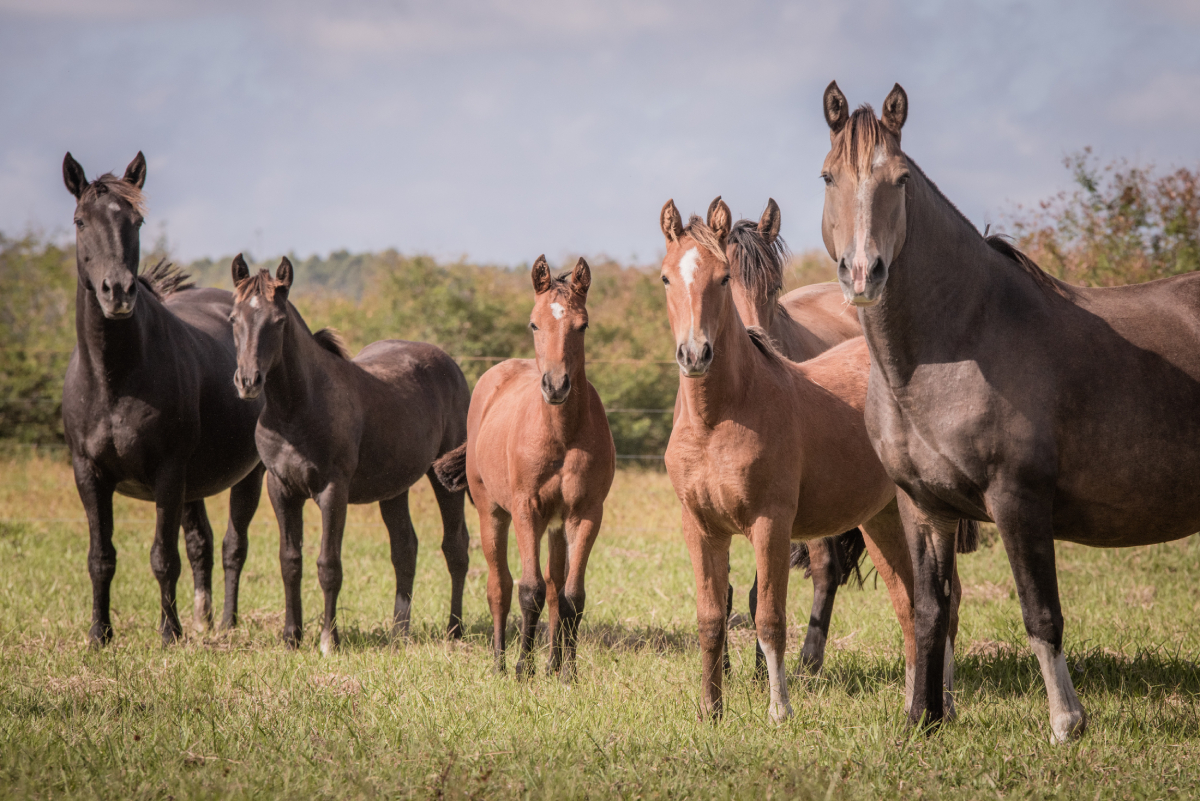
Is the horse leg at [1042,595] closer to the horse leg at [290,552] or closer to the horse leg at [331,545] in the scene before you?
the horse leg at [331,545]

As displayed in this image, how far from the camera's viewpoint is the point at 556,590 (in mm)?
5348

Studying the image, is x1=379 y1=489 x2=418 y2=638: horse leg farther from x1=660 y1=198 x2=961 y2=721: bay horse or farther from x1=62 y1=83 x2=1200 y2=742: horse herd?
x1=660 y1=198 x2=961 y2=721: bay horse

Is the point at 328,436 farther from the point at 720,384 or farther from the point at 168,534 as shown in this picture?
the point at 720,384

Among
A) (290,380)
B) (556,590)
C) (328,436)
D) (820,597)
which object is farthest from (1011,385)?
(290,380)

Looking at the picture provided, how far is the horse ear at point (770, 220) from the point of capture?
580 centimetres

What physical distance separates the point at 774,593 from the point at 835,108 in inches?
80.4

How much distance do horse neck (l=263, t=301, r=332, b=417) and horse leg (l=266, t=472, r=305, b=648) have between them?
51 cm

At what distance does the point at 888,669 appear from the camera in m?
5.29

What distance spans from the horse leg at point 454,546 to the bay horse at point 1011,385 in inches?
157

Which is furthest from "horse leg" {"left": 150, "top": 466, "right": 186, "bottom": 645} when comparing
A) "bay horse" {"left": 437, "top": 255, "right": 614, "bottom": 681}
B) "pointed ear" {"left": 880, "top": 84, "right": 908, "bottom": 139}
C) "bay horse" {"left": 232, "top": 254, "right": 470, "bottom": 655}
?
"pointed ear" {"left": 880, "top": 84, "right": 908, "bottom": 139}

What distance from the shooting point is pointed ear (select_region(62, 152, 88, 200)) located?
6031mm

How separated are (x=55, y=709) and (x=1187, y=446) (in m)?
4.83

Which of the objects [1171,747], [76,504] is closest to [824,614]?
[1171,747]

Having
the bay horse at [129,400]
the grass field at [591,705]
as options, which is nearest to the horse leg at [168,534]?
the bay horse at [129,400]
